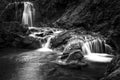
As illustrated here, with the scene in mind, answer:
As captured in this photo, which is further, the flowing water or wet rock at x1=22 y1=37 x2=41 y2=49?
wet rock at x1=22 y1=37 x2=41 y2=49

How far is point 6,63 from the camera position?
23328 mm

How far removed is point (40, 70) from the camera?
67.0ft

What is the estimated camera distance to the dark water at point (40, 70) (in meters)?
18.4

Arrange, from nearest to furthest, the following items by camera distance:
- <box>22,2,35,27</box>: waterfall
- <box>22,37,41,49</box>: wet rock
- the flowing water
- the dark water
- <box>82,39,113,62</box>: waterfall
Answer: the dark water, the flowing water, <box>82,39,113,62</box>: waterfall, <box>22,37,41,49</box>: wet rock, <box>22,2,35,27</box>: waterfall

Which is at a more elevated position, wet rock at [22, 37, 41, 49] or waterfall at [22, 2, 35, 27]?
waterfall at [22, 2, 35, 27]

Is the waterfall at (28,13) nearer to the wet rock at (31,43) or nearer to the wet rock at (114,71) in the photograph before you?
the wet rock at (31,43)

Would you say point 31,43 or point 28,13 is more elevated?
point 28,13

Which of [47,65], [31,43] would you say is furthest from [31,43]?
[47,65]

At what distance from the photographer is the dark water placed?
1839cm

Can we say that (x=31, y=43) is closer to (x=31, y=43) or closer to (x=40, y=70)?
(x=31, y=43)

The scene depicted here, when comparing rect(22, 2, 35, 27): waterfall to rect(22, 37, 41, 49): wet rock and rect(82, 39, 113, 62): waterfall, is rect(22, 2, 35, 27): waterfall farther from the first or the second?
rect(82, 39, 113, 62): waterfall

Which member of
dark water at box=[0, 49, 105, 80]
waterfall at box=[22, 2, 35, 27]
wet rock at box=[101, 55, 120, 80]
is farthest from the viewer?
waterfall at box=[22, 2, 35, 27]

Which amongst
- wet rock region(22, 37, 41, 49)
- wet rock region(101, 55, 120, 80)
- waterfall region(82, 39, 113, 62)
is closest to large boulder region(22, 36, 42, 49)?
wet rock region(22, 37, 41, 49)

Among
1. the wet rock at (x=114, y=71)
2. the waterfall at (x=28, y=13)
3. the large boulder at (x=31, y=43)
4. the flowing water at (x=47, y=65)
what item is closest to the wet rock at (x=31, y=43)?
the large boulder at (x=31, y=43)
